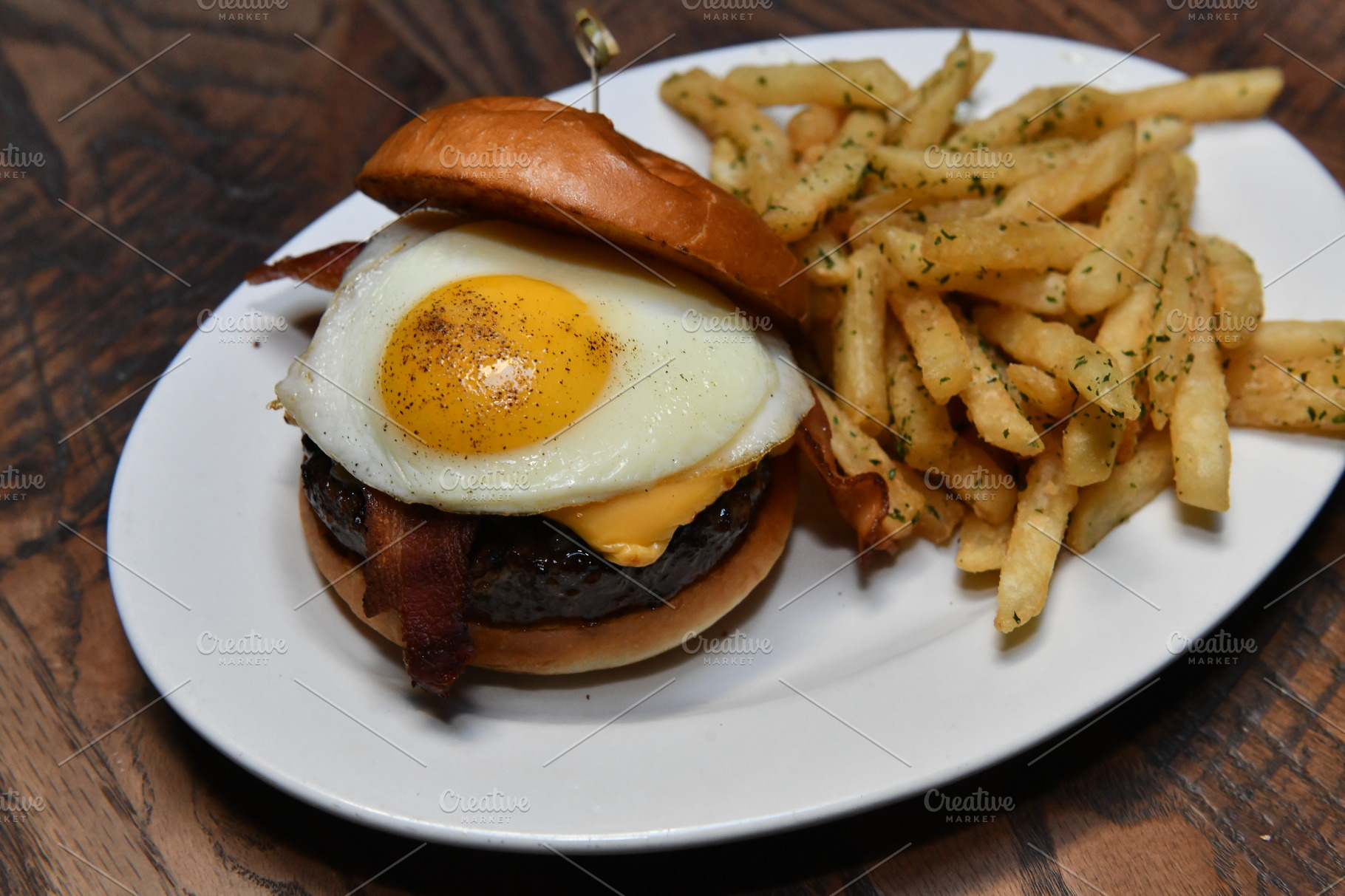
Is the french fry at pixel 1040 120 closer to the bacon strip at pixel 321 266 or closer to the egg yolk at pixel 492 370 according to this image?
the egg yolk at pixel 492 370

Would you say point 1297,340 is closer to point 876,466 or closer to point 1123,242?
point 1123,242

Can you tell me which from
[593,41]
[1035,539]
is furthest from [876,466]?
[593,41]

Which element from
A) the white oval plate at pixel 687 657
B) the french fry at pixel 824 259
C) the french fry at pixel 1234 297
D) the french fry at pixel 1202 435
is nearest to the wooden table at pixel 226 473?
the white oval plate at pixel 687 657

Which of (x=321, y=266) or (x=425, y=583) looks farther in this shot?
(x=321, y=266)

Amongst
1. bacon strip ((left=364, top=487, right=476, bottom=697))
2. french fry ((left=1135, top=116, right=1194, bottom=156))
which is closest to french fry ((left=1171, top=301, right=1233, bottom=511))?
french fry ((left=1135, top=116, right=1194, bottom=156))

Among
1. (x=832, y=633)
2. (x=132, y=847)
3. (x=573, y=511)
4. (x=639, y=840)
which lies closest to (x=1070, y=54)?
(x=832, y=633)

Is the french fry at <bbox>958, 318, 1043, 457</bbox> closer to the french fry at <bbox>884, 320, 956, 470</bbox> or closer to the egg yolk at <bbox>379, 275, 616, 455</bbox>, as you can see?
the french fry at <bbox>884, 320, 956, 470</bbox>

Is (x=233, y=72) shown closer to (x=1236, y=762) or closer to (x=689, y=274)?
(x=689, y=274)
